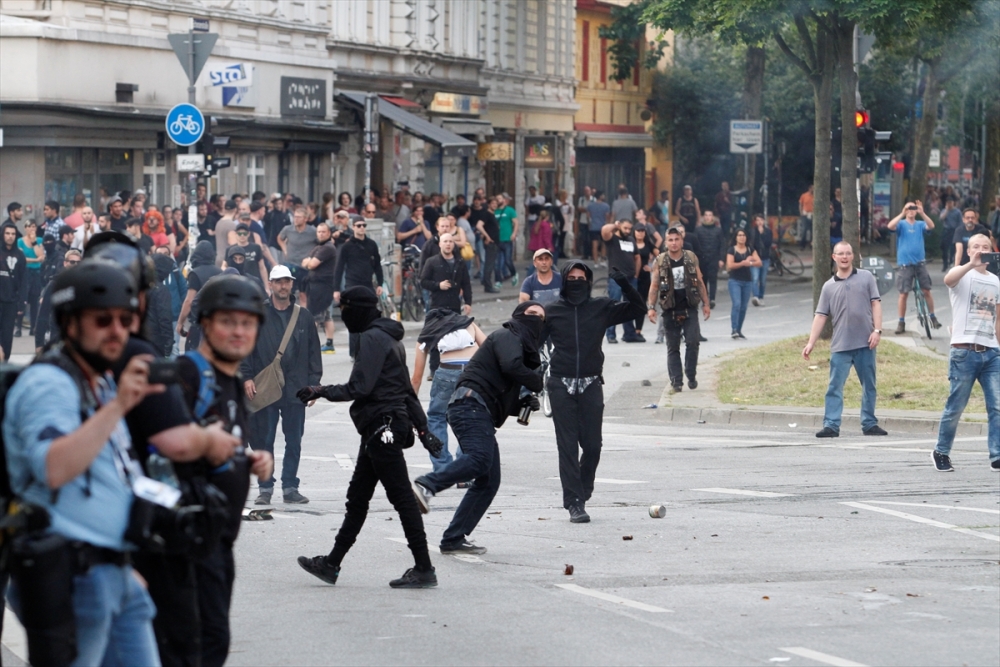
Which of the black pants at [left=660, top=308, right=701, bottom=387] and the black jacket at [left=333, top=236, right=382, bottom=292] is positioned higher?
the black jacket at [left=333, top=236, right=382, bottom=292]

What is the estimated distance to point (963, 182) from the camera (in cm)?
8494

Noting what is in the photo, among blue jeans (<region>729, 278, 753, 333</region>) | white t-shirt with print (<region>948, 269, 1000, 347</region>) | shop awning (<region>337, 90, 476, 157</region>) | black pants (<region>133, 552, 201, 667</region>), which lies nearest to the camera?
black pants (<region>133, 552, 201, 667</region>)

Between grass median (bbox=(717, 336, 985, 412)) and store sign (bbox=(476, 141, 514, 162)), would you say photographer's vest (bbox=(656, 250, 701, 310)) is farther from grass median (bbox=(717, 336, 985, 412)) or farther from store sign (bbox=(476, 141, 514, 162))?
store sign (bbox=(476, 141, 514, 162))

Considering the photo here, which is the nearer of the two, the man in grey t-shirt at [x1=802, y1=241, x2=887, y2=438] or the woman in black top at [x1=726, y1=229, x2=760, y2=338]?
the man in grey t-shirt at [x1=802, y1=241, x2=887, y2=438]

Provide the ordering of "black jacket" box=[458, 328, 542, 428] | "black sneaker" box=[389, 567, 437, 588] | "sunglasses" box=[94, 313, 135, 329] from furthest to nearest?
"black jacket" box=[458, 328, 542, 428] → "black sneaker" box=[389, 567, 437, 588] → "sunglasses" box=[94, 313, 135, 329]

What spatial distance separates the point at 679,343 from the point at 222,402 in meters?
13.2

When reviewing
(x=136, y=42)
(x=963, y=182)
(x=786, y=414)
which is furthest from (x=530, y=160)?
(x=963, y=182)

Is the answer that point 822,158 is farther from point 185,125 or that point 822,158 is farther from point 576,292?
point 576,292

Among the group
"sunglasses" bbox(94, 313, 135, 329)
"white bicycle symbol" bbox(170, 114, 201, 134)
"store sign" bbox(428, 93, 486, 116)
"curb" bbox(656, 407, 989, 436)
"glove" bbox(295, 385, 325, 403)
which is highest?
"store sign" bbox(428, 93, 486, 116)

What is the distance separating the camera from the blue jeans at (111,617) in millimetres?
4430

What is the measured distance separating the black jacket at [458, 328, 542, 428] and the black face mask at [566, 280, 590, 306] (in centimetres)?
109

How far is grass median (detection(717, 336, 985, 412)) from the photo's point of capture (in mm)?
16812

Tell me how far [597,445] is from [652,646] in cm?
360

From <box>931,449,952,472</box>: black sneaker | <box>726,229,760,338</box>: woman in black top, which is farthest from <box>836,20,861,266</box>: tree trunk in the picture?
<box>931,449,952,472</box>: black sneaker
